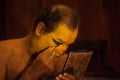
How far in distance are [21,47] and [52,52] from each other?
180 mm

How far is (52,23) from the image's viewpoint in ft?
5.02

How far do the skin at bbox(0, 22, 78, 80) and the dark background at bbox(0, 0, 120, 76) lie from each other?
1.25 metres

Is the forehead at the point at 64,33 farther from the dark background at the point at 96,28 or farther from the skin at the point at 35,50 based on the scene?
the dark background at the point at 96,28

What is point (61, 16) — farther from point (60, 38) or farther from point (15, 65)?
point (15, 65)

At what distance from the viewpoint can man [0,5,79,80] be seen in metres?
1.51

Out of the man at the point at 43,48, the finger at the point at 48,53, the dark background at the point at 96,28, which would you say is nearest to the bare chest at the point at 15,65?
the man at the point at 43,48

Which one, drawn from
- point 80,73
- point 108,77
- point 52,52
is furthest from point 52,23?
point 108,77

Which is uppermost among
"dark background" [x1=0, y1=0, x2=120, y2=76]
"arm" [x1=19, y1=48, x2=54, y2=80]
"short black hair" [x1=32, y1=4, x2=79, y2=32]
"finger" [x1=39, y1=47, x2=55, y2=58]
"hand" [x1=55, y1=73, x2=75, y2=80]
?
"short black hair" [x1=32, y1=4, x2=79, y2=32]

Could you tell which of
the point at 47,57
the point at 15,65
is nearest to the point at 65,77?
the point at 47,57

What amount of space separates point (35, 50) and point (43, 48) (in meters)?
0.04

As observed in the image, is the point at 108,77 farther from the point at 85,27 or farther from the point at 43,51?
the point at 43,51

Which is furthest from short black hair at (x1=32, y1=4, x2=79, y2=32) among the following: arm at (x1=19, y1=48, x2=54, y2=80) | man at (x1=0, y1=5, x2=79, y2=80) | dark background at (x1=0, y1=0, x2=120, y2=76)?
dark background at (x1=0, y1=0, x2=120, y2=76)

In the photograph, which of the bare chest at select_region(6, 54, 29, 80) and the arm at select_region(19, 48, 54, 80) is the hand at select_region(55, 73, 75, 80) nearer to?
the arm at select_region(19, 48, 54, 80)

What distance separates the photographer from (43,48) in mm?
1575
